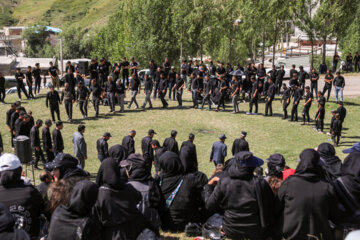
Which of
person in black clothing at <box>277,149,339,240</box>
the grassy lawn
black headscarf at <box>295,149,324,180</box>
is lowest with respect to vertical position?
the grassy lawn

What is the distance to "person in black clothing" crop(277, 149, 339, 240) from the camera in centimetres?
489

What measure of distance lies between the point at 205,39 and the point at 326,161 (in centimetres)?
2746

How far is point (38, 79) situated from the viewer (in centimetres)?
2138

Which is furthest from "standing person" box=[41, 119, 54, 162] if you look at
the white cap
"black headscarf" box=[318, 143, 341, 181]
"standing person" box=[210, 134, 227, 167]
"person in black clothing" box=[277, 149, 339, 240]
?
"person in black clothing" box=[277, 149, 339, 240]

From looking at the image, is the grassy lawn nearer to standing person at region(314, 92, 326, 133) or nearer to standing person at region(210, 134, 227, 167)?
standing person at region(314, 92, 326, 133)

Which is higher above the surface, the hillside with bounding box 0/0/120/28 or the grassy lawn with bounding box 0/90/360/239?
the hillside with bounding box 0/0/120/28

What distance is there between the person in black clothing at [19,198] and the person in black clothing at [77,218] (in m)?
0.59

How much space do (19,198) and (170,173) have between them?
8.39 ft

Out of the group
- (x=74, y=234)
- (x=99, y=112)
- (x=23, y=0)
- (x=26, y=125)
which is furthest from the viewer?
(x=23, y=0)

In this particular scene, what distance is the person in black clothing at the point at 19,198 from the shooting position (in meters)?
4.65

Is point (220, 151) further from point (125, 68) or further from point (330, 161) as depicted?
point (125, 68)

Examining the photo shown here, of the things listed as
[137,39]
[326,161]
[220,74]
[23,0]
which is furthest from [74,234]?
[23,0]

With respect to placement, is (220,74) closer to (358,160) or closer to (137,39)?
(358,160)

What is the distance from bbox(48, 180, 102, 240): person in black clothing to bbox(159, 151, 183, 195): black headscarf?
6.73ft
